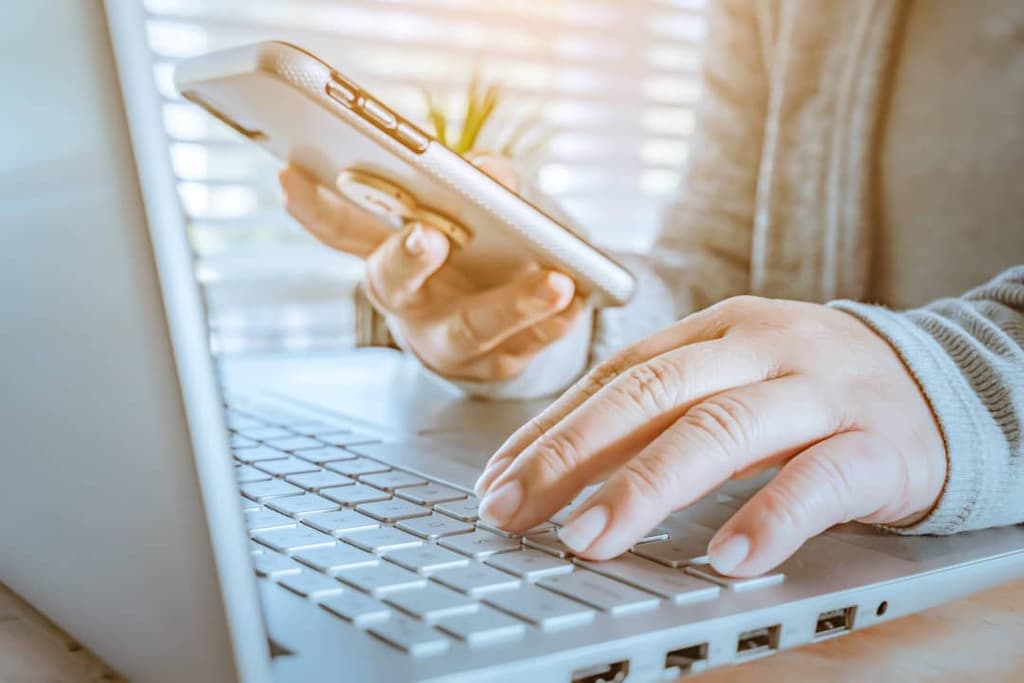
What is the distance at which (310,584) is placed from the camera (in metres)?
0.28

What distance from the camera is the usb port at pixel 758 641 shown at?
0.28 m

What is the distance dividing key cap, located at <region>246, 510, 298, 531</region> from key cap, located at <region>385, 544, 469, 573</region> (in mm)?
57

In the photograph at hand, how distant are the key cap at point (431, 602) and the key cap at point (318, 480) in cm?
14

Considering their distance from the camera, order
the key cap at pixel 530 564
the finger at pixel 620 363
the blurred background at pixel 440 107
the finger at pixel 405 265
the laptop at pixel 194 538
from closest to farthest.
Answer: the laptop at pixel 194 538 < the key cap at pixel 530 564 < the finger at pixel 620 363 < the finger at pixel 405 265 < the blurred background at pixel 440 107

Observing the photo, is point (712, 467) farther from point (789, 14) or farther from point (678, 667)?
point (789, 14)

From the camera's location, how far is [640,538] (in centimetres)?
33

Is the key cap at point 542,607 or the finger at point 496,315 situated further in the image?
the finger at point 496,315

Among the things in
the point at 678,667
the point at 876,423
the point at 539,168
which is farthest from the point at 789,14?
the point at 678,667

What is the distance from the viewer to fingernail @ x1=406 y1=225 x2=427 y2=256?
60 centimetres

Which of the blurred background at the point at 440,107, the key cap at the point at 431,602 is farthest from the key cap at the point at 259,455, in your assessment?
the blurred background at the point at 440,107

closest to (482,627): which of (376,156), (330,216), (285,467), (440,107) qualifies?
(285,467)

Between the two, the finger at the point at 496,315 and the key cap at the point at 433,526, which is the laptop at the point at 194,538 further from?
the finger at the point at 496,315

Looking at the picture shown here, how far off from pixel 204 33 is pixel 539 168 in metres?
0.58

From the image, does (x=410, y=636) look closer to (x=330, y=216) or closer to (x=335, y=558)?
(x=335, y=558)
